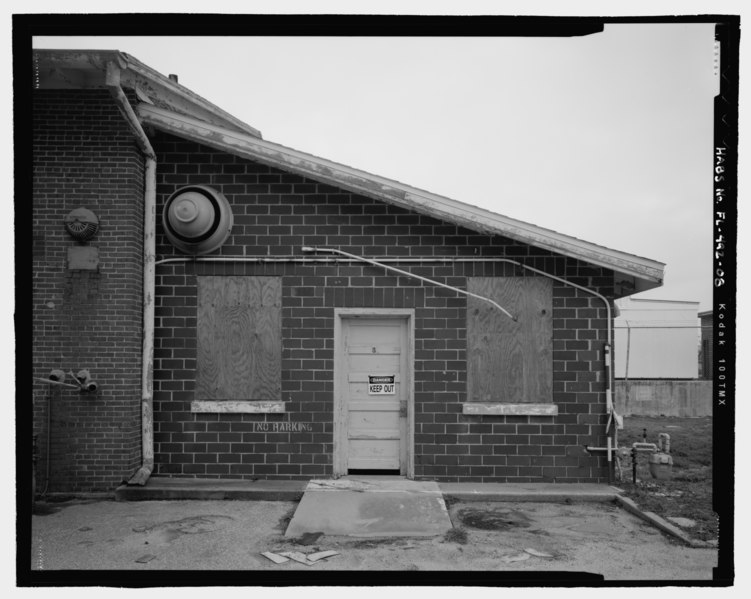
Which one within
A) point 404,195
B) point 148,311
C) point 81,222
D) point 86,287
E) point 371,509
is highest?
point 404,195

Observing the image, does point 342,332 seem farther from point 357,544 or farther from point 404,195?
point 357,544

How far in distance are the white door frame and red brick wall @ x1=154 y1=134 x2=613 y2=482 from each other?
8 centimetres

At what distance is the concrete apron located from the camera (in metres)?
7.09

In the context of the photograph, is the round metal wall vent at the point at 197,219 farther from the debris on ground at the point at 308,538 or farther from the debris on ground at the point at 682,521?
the debris on ground at the point at 682,521

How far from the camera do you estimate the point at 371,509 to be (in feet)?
25.4

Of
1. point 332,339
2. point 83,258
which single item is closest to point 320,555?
point 332,339

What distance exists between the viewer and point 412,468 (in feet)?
29.6

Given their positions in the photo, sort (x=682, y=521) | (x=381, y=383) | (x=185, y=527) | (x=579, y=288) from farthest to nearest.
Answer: (x=381, y=383)
(x=579, y=288)
(x=682, y=521)
(x=185, y=527)

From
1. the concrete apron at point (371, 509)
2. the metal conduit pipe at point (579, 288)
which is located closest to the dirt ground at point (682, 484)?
the metal conduit pipe at point (579, 288)

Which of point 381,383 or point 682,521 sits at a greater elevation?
point 381,383

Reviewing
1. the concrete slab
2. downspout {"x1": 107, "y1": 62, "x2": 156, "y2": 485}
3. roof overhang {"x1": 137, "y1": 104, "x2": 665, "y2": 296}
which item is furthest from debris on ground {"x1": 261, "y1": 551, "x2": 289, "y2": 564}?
roof overhang {"x1": 137, "y1": 104, "x2": 665, "y2": 296}

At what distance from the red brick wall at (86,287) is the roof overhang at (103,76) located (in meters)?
0.28

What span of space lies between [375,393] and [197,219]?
326 centimetres

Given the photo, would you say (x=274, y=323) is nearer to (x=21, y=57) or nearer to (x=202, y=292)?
(x=202, y=292)
